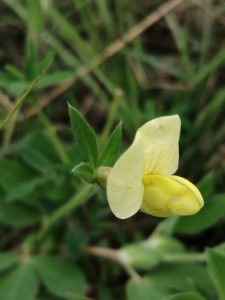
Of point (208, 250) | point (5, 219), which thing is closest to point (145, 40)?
point (5, 219)

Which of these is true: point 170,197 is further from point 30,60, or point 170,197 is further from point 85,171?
point 30,60

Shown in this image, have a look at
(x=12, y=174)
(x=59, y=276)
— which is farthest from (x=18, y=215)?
(x=59, y=276)

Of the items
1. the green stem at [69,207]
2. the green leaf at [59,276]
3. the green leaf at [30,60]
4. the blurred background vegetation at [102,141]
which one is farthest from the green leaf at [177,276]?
the green leaf at [30,60]

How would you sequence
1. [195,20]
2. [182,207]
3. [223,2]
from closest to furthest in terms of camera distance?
[182,207] < [223,2] < [195,20]

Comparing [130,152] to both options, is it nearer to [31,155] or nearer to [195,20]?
[31,155]

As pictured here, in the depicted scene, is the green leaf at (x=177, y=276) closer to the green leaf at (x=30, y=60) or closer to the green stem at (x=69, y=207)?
the green stem at (x=69, y=207)

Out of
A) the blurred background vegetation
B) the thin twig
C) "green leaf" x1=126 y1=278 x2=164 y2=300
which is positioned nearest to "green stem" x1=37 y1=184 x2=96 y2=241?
the blurred background vegetation
